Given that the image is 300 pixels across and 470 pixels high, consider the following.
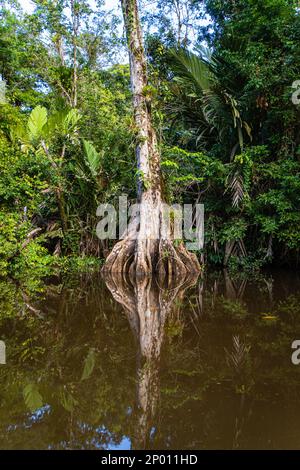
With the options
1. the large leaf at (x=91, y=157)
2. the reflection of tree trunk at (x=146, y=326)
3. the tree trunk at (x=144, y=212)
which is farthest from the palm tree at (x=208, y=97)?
the reflection of tree trunk at (x=146, y=326)

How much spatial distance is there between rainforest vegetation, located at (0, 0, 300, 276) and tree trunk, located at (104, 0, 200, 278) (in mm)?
127

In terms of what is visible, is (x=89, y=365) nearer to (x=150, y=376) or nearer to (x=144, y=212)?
(x=150, y=376)

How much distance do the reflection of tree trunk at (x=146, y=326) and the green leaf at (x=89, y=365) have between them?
36 cm

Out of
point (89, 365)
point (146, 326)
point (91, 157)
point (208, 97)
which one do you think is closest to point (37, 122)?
point (91, 157)

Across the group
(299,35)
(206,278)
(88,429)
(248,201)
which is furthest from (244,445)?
(299,35)

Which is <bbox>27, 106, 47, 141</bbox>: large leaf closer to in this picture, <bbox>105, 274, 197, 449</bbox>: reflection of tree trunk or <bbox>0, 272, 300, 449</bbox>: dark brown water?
<bbox>105, 274, 197, 449</bbox>: reflection of tree trunk

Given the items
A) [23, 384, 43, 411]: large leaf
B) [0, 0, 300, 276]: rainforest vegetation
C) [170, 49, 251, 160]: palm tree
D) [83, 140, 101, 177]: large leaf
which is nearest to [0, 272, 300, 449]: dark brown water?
[23, 384, 43, 411]: large leaf

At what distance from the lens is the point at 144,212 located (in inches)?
344

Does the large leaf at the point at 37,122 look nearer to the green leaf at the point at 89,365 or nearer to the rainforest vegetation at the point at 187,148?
the rainforest vegetation at the point at 187,148

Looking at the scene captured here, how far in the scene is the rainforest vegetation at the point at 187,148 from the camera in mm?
8828

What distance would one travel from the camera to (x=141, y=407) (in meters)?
2.33

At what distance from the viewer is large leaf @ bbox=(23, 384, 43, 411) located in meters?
2.35

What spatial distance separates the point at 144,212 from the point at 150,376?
241 inches
